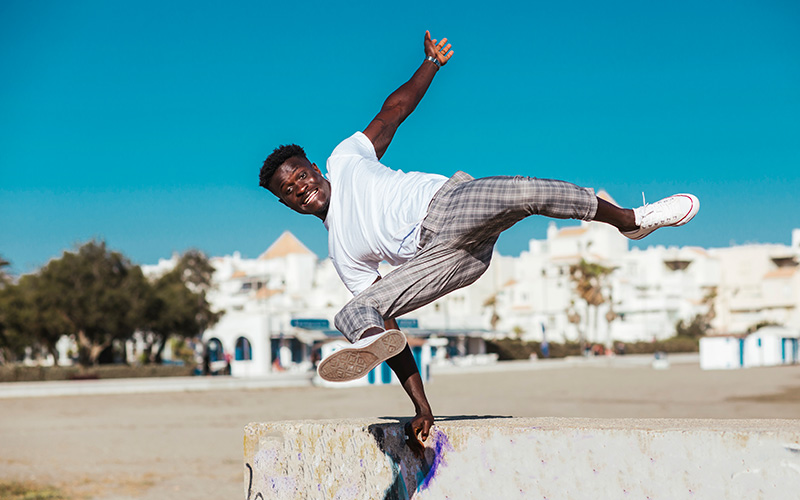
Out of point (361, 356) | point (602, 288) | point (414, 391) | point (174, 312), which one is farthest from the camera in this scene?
point (602, 288)

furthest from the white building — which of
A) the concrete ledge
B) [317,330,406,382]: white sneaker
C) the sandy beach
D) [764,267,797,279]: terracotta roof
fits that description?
[317,330,406,382]: white sneaker

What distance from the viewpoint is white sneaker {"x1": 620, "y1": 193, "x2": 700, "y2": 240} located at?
3848 millimetres

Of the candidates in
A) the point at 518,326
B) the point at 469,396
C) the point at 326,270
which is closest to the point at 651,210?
the point at 469,396

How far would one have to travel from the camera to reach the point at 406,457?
4.36 metres

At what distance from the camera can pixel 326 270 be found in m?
110

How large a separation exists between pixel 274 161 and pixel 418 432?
1485 mm

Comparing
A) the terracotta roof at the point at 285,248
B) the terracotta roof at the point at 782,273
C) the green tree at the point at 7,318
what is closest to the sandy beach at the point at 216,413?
the green tree at the point at 7,318

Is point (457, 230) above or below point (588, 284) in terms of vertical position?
below

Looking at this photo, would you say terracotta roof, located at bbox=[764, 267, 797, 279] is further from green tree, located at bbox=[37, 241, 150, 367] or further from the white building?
green tree, located at bbox=[37, 241, 150, 367]

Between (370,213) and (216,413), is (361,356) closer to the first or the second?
(370,213)

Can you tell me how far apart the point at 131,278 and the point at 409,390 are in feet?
144

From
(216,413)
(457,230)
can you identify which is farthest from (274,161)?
(216,413)

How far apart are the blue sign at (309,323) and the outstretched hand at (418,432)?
1683 inches

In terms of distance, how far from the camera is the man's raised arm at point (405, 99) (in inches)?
179
